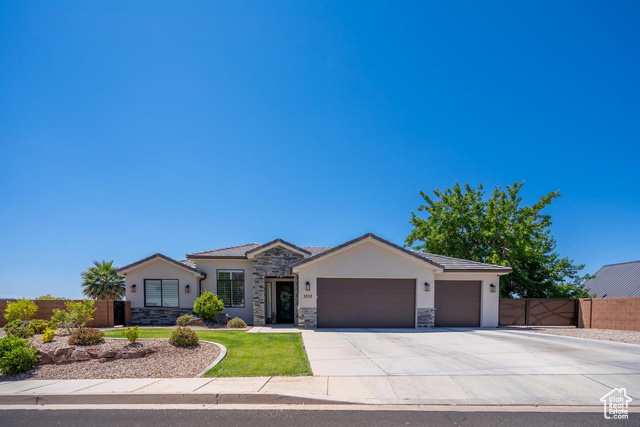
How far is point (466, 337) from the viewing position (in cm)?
1291

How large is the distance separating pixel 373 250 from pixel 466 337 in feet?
16.9

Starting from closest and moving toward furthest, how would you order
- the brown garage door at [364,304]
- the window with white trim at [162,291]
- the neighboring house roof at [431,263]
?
the neighboring house roof at [431,263], the brown garage door at [364,304], the window with white trim at [162,291]

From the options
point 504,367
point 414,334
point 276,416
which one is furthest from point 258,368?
point 414,334

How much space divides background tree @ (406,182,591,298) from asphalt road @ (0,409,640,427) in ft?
62.7

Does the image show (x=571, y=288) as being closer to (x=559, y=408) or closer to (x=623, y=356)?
(x=623, y=356)

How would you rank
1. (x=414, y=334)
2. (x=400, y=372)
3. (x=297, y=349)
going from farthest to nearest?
(x=414, y=334) < (x=297, y=349) < (x=400, y=372)

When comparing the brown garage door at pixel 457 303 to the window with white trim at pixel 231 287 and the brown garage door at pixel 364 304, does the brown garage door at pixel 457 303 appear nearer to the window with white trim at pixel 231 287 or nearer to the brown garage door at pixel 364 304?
the brown garage door at pixel 364 304

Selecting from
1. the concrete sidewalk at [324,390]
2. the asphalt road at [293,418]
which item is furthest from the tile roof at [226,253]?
the asphalt road at [293,418]

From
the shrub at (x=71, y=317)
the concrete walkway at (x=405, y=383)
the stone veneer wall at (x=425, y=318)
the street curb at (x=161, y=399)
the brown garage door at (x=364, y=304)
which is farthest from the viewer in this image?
the stone veneer wall at (x=425, y=318)

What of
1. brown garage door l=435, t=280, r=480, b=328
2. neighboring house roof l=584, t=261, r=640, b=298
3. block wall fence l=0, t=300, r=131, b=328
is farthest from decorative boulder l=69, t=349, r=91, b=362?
neighboring house roof l=584, t=261, r=640, b=298

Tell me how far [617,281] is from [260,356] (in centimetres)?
3571

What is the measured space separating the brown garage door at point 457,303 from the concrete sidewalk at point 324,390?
9.08m

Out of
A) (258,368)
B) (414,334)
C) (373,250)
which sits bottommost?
(414,334)

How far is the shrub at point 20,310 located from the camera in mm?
14227
